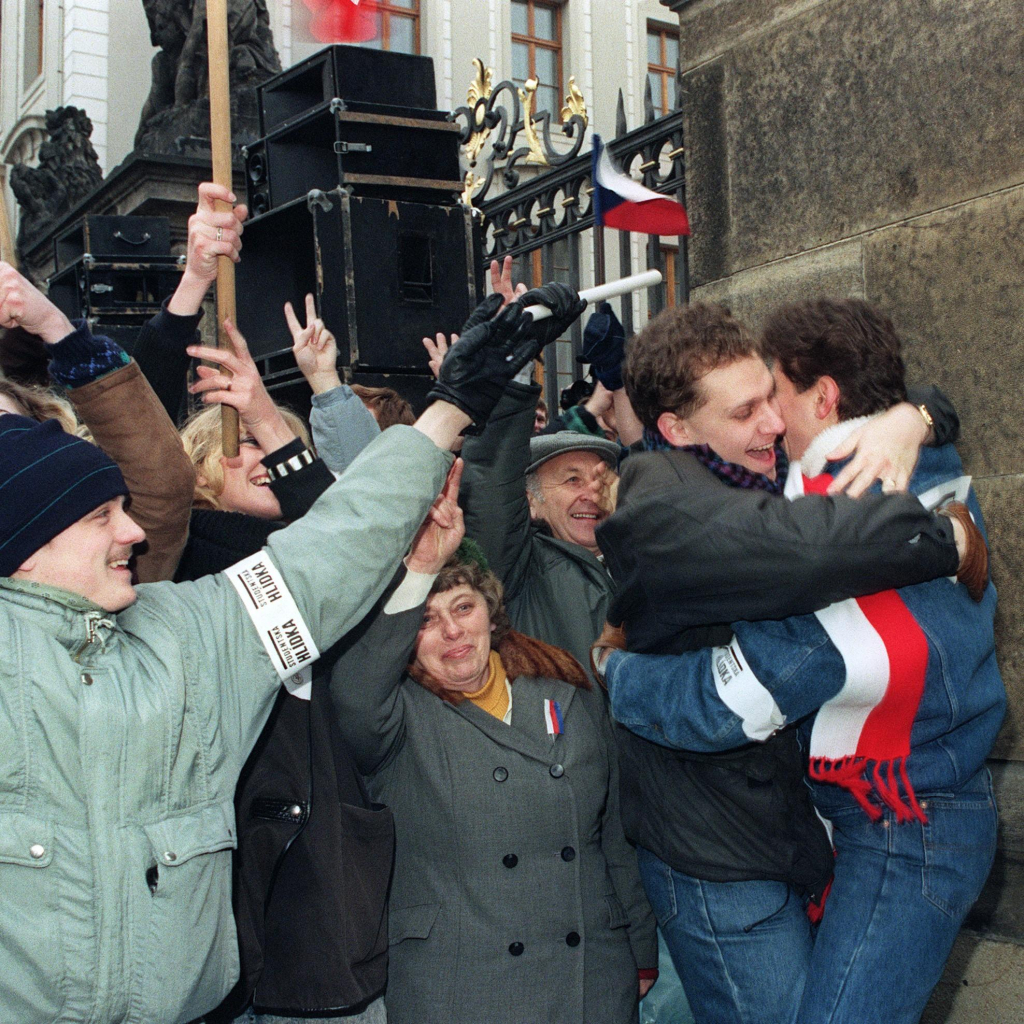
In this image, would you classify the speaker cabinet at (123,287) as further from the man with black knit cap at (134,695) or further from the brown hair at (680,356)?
the man with black knit cap at (134,695)

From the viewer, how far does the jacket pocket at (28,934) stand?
1.70m

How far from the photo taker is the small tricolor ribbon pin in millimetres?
2785

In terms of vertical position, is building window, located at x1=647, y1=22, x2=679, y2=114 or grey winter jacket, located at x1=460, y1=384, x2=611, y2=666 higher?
building window, located at x1=647, y1=22, x2=679, y2=114

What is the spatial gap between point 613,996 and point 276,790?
92 centimetres

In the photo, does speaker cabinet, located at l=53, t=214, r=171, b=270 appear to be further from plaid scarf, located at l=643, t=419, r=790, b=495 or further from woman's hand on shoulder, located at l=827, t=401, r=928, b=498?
woman's hand on shoulder, located at l=827, t=401, r=928, b=498

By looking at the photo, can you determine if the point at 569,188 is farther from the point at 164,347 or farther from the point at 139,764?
the point at 139,764

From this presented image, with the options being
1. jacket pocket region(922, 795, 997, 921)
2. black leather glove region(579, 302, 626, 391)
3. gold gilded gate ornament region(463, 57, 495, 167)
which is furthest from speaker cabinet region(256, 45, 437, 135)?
jacket pocket region(922, 795, 997, 921)

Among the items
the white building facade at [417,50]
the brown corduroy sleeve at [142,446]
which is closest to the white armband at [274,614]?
the brown corduroy sleeve at [142,446]

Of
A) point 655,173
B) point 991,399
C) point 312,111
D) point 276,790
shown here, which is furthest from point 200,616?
point 312,111

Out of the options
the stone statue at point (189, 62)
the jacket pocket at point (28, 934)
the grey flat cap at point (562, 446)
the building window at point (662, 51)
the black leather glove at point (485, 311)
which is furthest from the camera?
the building window at point (662, 51)

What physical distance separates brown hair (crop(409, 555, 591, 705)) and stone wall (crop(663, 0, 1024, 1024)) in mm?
1133

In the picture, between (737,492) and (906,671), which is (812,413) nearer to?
(737,492)

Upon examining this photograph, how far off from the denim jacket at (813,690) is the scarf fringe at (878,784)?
0.14 ft

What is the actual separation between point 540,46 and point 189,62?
8.95 metres
